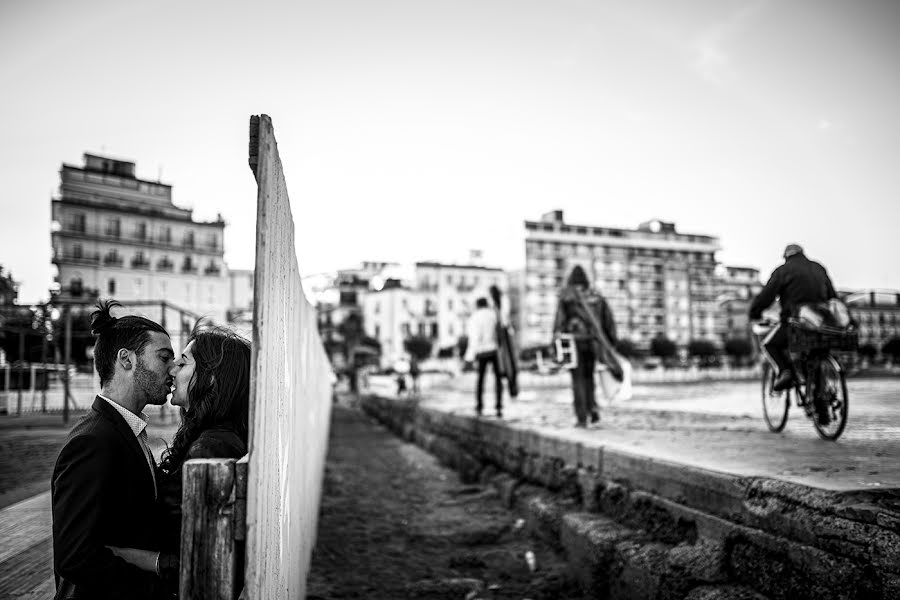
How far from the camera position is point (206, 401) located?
1.95 metres

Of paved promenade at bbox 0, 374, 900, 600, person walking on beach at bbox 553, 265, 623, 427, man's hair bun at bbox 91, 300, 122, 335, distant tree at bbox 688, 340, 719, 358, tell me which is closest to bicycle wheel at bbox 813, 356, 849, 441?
paved promenade at bbox 0, 374, 900, 600

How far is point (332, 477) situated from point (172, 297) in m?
64.7

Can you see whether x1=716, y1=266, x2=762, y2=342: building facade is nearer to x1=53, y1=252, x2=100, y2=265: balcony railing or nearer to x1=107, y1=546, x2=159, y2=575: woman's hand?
x1=53, y1=252, x2=100, y2=265: balcony railing

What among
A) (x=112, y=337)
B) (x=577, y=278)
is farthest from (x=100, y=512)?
(x=577, y=278)

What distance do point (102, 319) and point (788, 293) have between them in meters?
5.41

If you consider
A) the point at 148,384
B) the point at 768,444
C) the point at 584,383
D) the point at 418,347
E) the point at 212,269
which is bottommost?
the point at 418,347

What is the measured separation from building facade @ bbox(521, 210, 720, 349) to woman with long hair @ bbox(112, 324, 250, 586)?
8684 cm

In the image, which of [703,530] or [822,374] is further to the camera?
[822,374]

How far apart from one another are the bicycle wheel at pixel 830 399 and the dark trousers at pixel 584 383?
101 inches

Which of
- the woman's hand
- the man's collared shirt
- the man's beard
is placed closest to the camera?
the woman's hand

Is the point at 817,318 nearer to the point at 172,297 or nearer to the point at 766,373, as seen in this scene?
the point at 766,373

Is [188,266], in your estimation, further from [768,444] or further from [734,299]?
[734,299]

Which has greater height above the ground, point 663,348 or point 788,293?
point 788,293

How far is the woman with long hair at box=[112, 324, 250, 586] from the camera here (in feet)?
6.10
